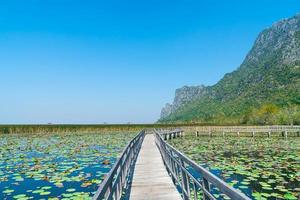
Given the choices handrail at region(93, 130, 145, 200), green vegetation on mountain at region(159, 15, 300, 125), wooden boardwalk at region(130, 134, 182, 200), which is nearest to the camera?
handrail at region(93, 130, 145, 200)

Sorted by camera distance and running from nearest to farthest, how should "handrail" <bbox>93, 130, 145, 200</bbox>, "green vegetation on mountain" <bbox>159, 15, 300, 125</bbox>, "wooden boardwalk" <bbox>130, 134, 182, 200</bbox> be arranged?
"handrail" <bbox>93, 130, 145, 200</bbox>, "wooden boardwalk" <bbox>130, 134, 182, 200</bbox>, "green vegetation on mountain" <bbox>159, 15, 300, 125</bbox>

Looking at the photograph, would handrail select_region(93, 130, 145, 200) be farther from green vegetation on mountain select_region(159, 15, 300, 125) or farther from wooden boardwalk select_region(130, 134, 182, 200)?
green vegetation on mountain select_region(159, 15, 300, 125)

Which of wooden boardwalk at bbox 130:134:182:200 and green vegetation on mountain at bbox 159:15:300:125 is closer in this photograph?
wooden boardwalk at bbox 130:134:182:200

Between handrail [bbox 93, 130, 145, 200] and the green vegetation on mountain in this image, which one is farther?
the green vegetation on mountain

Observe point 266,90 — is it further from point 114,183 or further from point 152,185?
point 114,183

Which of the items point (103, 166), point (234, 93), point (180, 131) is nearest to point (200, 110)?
point (234, 93)

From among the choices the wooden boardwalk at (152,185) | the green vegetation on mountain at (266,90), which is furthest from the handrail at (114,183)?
the green vegetation on mountain at (266,90)

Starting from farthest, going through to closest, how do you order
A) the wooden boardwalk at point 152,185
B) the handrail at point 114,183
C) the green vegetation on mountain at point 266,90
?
the green vegetation on mountain at point 266,90, the wooden boardwalk at point 152,185, the handrail at point 114,183

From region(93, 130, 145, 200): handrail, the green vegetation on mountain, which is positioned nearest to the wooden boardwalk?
region(93, 130, 145, 200): handrail

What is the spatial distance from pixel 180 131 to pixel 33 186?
116 ft

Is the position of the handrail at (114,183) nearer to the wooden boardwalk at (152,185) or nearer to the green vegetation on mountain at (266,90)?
the wooden boardwalk at (152,185)

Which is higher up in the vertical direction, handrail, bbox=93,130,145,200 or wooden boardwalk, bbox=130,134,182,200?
handrail, bbox=93,130,145,200

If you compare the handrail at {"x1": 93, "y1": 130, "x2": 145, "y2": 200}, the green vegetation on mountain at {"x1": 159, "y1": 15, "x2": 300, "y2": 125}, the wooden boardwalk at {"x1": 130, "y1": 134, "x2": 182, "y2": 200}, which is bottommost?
the wooden boardwalk at {"x1": 130, "y1": 134, "x2": 182, "y2": 200}

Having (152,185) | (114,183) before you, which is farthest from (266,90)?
(114,183)
